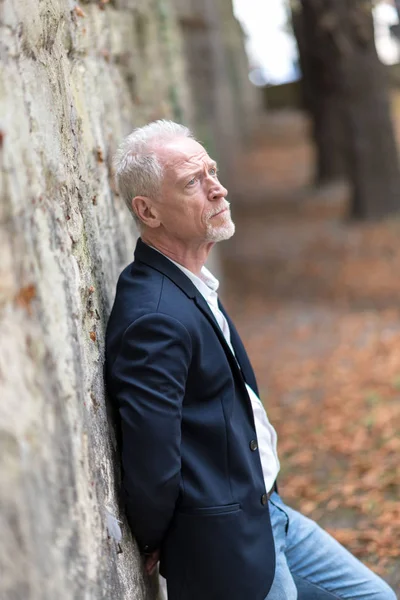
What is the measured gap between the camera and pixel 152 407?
92.7 inches

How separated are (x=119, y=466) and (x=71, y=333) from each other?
677mm

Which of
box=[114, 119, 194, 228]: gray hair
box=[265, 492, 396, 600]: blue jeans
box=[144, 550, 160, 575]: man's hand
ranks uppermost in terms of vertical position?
box=[114, 119, 194, 228]: gray hair

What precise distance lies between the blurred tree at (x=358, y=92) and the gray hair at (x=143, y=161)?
31.4 feet

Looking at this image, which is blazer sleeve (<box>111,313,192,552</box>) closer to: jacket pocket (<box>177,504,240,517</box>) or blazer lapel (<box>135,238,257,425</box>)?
jacket pocket (<box>177,504,240,517</box>)

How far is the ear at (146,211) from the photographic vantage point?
2723 mm

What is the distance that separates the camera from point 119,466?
263 cm

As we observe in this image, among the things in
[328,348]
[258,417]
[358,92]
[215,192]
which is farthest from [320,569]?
[358,92]

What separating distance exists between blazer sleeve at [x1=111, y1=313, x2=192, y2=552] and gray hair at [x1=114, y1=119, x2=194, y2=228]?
1.63 ft

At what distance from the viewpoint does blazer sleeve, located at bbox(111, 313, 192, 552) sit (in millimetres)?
2359

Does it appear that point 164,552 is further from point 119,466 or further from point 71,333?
point 71,333

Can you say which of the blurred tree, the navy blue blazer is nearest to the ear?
the navy blue blazer

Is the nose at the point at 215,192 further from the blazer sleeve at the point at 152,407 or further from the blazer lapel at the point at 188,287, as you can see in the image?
the blazer sleeve at the point at 152,407

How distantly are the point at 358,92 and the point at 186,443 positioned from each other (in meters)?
10.7

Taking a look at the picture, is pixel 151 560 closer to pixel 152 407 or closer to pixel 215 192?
pixel 152 407
